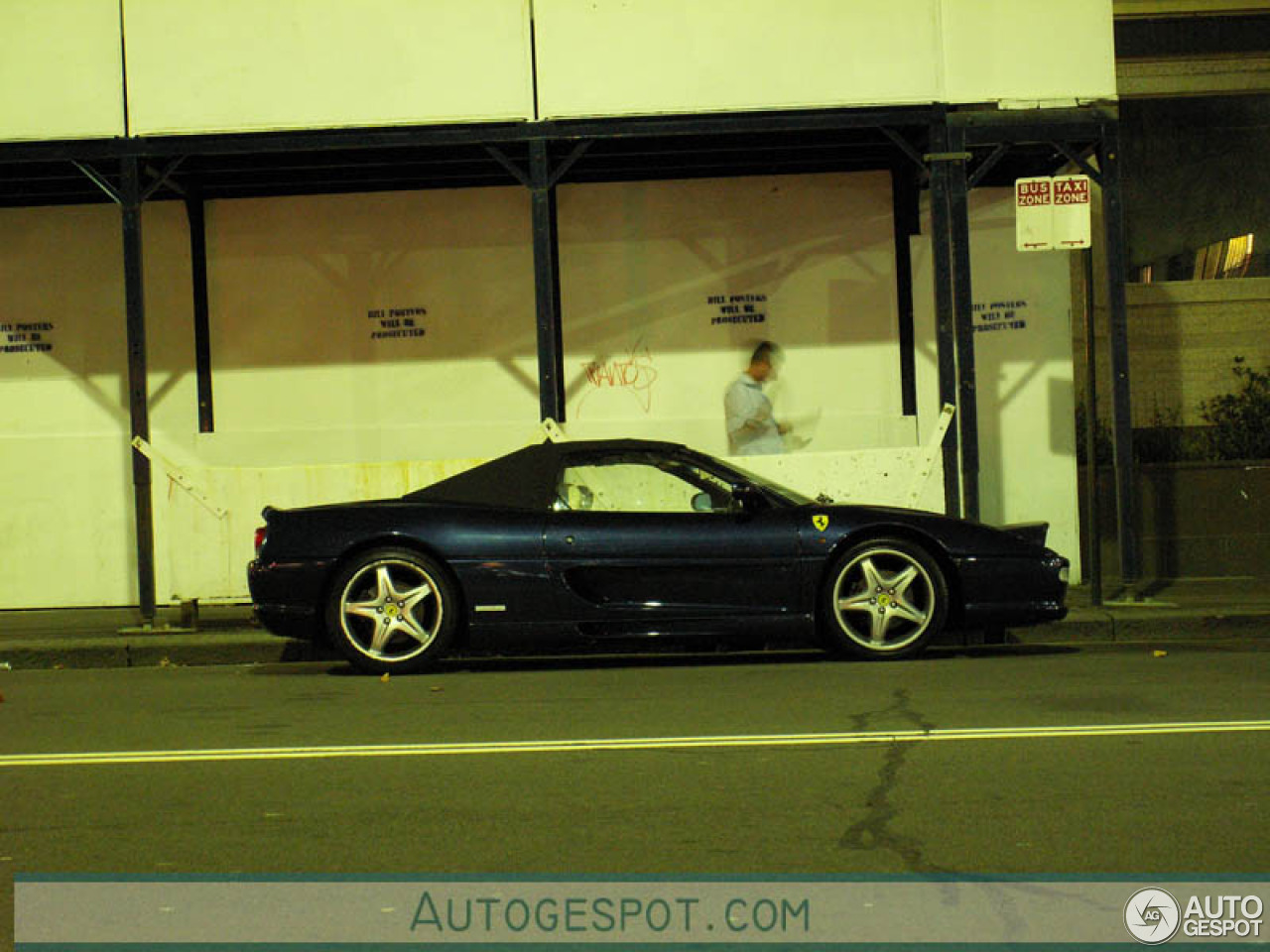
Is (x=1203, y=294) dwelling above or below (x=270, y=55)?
below

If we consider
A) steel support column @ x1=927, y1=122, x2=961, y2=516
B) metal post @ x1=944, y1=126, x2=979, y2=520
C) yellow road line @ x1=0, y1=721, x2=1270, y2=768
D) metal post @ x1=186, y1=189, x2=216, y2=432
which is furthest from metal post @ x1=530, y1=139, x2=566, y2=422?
yellow road line @ x1=0, y1=721, x2=1270, y2=768

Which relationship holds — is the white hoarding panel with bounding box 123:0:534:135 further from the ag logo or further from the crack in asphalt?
the ag logo

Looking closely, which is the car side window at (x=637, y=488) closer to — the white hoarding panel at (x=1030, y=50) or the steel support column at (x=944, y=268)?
the steel support column at (x=944, y=268)

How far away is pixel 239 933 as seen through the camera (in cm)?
438

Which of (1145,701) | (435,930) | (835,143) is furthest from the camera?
(835,143)

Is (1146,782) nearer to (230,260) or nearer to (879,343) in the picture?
(879,343)

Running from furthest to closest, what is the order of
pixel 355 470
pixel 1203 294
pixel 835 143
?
pixel 1203 294 → pixel 835 143 → pixel 355 470

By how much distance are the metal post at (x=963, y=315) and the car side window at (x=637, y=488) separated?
2.58 metres

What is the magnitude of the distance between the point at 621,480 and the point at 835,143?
4.53m

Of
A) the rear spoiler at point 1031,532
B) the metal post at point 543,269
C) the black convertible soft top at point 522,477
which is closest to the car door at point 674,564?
the black convertible soft top at point 522,477

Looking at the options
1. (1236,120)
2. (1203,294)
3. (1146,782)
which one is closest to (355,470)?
(1146,782)

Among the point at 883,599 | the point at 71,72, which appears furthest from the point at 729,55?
the point at 71,72

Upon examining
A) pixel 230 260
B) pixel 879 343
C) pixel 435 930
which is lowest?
pixel 435 930

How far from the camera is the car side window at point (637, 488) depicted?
31.2 ft
